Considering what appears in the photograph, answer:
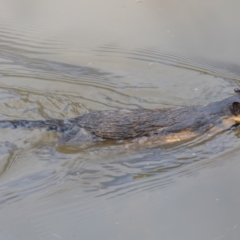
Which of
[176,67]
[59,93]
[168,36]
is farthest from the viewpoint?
[168,36]

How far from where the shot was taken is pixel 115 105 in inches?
240

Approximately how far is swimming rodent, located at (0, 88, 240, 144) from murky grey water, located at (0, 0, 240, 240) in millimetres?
122

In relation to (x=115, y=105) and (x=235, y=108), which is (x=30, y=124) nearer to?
(x=115, y=105)

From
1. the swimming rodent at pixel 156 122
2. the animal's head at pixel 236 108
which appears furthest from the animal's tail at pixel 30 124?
the animal's head at pixel 236 108

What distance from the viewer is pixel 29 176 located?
4.72 m

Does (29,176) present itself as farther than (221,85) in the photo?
No

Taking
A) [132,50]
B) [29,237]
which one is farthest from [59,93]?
[29,237]

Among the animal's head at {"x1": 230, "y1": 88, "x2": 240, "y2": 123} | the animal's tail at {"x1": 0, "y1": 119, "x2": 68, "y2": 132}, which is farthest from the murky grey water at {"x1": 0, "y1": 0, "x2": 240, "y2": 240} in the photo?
the animal's head at {"x1": 230, "y1": 88, "x2": 240, "y2": 123}

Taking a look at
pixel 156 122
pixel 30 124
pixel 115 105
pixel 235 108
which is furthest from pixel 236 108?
pixel 30 124

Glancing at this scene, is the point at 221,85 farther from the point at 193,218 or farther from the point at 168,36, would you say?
the point at 193,218

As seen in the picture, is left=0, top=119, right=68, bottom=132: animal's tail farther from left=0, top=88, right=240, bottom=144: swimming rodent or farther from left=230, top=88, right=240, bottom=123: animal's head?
left=230, top=88, right=240, bottom=123: animal's head

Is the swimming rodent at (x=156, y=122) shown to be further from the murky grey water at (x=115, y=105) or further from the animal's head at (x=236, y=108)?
the murky grey water at (x=115, y=105)

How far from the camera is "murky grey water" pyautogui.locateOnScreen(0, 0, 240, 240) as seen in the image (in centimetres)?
407

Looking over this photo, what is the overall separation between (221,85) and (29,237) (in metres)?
3.43
